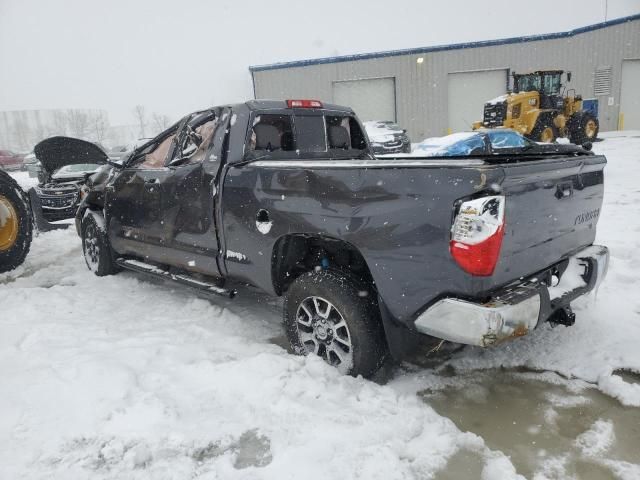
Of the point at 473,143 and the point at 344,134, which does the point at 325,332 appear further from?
the point at 473,143

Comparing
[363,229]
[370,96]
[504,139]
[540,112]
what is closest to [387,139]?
[540,112]

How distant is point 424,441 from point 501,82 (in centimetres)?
2775

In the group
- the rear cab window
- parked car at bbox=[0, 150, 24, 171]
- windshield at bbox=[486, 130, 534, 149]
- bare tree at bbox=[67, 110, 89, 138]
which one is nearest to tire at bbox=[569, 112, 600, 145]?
windshield at bbox=[486, 130, 534, 149]

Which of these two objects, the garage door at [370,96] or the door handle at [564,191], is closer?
the door handle at [564,191]

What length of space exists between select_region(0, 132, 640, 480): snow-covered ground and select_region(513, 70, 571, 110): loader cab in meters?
15.2

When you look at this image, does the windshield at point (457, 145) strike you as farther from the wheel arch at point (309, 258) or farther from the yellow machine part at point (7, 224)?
the yellow machine part at point (7, 224)

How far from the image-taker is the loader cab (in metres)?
17.6

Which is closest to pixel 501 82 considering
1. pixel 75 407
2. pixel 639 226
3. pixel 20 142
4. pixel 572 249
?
pixel 639 226

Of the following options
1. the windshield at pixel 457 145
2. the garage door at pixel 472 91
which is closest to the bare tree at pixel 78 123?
the garage door at pixel 472 91

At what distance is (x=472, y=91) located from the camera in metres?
26.6

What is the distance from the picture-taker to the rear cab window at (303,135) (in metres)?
3.87

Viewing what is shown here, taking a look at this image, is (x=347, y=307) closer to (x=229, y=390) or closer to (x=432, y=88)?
(x=229, y=390)

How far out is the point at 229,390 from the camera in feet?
9.82

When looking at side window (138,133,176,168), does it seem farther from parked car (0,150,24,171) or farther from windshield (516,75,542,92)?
parked car (0,150,24,171)
